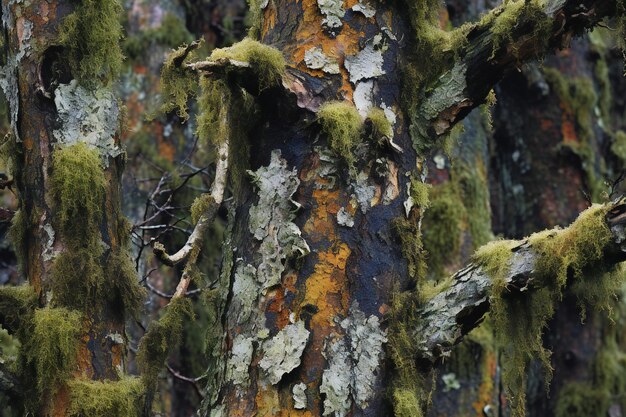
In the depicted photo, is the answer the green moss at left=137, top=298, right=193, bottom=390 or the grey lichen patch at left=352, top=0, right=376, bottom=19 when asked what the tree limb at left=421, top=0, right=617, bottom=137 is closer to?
the grey lichen patch at left=352, top=0, right=376, bottom=19

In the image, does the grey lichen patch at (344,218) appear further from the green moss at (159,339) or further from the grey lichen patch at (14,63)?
the grey lichen patch at (14,63)

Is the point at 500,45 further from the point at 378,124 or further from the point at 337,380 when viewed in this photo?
the point at 337,380

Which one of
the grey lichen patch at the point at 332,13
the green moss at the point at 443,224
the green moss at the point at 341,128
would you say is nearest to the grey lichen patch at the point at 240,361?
the green moss at the point at 341,128

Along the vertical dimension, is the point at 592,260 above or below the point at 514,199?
below

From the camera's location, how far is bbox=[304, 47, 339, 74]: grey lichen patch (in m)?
2.51

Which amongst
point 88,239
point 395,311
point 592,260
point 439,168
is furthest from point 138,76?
point 592,260

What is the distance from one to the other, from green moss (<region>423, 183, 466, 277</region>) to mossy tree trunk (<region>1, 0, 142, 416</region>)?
2.39 meters

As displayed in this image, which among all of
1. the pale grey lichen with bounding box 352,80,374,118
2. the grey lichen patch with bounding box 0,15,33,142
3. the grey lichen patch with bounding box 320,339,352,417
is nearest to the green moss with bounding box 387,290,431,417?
the grey lichen patch with bounding box 320,339,352,417

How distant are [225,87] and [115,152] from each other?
1.66ft

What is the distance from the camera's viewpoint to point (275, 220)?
2445 millimetres

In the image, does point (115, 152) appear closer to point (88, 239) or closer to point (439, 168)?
point (88, 239)

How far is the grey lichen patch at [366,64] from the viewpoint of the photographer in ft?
8.32

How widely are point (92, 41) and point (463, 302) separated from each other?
148cm

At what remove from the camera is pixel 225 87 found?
252cm
